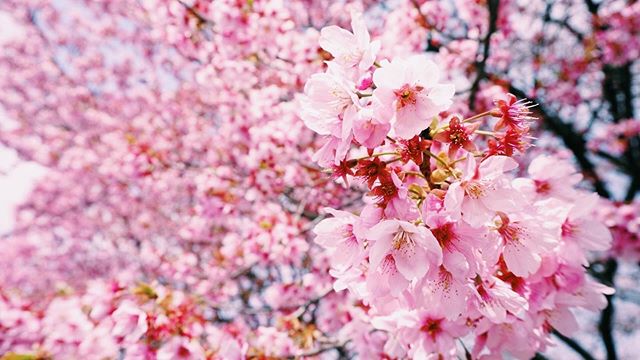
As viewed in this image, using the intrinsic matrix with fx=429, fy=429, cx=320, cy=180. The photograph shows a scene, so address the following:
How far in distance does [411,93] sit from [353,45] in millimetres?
285

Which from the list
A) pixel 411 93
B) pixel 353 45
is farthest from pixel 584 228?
pixel 353 45

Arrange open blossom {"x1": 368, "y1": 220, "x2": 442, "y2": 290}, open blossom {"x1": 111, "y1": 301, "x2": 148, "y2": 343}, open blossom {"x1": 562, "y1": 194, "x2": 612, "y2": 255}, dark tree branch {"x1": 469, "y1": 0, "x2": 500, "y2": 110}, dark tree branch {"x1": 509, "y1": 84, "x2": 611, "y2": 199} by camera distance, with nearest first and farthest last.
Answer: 1. open blossom {"x1": 368, "y1": 220, "x2": 442, "y2": 290}
2. open blossom {"x1": 562, "y1": 194, "x2": 612, "y2": 255}
3. open blossom {"x1": 111, "y1": 301, "x2": 148, "y2": 343}
4. dark tree branch {"x1": 469, "y1": 0, "x2": 500, "y2": 110}
5. dark tree branch {"x1": 509, "y1": 84, "x2": 611, "y2": 199}

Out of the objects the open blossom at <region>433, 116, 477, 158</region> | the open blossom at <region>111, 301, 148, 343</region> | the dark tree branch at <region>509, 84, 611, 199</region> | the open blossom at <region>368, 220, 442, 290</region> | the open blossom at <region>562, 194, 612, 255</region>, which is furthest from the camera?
the dark tree branch at <region>509, 84, 611, 199</region>

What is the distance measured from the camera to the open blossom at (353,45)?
1.36 m

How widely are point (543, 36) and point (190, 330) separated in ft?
23.1

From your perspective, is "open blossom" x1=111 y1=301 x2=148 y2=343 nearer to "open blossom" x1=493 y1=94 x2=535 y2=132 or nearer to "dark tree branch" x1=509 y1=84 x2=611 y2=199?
"open blossom" x1=493 y1=94 x2=535 y2=132

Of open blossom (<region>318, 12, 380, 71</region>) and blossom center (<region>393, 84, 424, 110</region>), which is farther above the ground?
open blossom (<region>318, 12, 380, 71</region>)

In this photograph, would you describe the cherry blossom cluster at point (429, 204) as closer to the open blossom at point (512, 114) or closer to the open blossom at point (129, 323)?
the open blossom at point (512, 114)

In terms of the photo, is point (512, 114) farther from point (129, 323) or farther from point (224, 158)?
point (224, 158)

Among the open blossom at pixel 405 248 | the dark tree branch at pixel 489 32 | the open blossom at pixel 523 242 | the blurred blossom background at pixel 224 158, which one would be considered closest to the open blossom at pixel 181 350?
the blurred blossom background at pixel 224 158

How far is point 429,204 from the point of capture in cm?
127

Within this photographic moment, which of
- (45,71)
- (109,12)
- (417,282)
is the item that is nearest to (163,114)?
(109,12)

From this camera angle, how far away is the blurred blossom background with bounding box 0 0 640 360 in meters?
2.90

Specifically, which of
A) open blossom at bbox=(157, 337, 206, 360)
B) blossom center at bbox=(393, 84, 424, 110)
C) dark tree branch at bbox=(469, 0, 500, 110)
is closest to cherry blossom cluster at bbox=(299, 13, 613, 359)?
blossom center at bbox=(393, 84, 424, 110)
